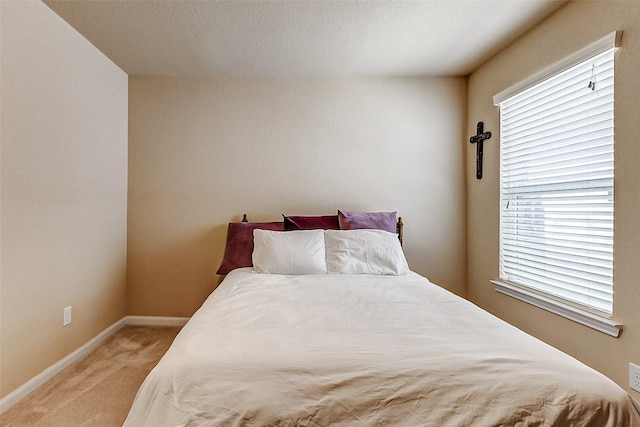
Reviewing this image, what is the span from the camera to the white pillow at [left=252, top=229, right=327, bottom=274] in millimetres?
2531

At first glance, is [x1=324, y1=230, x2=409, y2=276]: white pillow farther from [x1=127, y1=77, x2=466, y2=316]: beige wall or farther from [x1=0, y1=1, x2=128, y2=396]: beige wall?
[x1=0, y1=1, x2=128, y2=396]: beige wall

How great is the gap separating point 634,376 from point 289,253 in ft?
6.84

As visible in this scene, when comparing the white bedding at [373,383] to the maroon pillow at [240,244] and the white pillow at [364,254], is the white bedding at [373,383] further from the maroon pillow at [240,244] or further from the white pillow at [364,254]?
the maroon pillow at [240,244]

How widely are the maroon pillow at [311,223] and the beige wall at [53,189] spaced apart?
5.15 feet

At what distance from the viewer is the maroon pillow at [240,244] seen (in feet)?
9.35

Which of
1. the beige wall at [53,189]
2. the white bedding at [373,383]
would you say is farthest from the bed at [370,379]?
the beige wall at [53,189]

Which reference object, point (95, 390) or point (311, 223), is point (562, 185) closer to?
point (311, 223)

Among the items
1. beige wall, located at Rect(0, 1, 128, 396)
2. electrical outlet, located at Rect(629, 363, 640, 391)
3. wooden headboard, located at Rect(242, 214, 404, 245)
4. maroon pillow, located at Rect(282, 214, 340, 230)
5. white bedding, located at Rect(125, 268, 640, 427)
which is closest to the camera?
white bedding, located at Rect(125, 268, 640, 427)

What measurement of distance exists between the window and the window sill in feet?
0.07

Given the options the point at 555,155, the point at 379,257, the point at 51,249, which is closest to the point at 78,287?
the point at 51,249

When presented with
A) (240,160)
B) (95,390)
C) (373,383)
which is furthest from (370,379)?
(240,160)

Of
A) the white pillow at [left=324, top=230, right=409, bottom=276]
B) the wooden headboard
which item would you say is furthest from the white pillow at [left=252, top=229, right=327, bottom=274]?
the wooden headboard

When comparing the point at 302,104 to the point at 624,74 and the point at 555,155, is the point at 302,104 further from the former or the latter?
the point at 624,74

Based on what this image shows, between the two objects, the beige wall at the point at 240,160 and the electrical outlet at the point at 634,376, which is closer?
the electrical outlet at the point at 634,376
